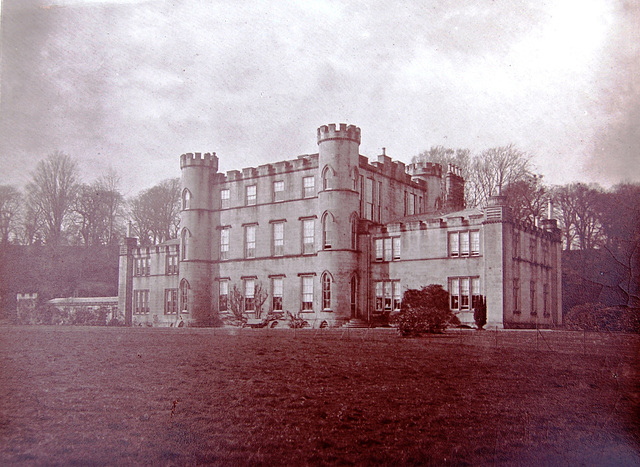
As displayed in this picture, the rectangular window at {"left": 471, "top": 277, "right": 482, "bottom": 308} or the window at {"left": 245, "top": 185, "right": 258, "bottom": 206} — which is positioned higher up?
the window at {"left": 245, "top": 185, "right": 258, "bottom": 206}

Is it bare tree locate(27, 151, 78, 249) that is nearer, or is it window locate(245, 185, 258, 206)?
bare tree locate(27, 151, 78, 249)

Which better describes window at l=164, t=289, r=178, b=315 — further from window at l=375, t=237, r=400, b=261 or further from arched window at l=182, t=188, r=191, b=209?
window at l=375, t=237, r=400, b=261

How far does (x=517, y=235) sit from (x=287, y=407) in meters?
18.0

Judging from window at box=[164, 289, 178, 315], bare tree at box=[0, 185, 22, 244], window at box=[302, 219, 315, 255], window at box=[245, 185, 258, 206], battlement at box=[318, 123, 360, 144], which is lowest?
window at box=[164, 289, 178, 315]

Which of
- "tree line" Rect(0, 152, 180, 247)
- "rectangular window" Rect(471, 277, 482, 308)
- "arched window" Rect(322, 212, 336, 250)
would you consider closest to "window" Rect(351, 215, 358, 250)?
"arched window" Rect(322, 212, 336, 250)

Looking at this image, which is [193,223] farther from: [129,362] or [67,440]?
[67,440]

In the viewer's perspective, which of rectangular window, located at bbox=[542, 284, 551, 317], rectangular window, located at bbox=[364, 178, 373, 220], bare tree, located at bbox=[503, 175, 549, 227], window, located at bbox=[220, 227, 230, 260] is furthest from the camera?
window, located at bbox=[220, 227, 230, 260]

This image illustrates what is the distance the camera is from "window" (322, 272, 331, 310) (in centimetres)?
3027

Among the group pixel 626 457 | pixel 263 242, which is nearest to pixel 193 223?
pixel 263 242

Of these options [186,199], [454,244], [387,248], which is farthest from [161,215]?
[454,244]

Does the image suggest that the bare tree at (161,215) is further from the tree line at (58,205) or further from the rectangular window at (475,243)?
the rectangular window at (475,243)

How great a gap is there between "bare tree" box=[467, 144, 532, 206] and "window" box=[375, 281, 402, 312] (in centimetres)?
723

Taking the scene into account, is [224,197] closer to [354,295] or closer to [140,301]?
[140,301]

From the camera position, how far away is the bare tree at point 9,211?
11.7m
